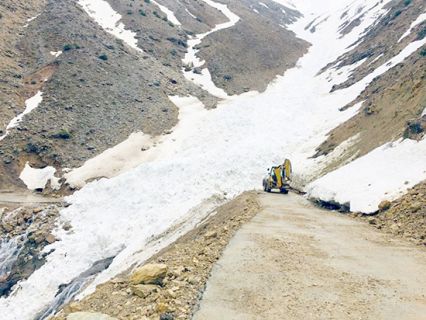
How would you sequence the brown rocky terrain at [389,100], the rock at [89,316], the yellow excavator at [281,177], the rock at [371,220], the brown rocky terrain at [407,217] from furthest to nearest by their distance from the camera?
the yellow excavator at [281,177] → the brown rocky terrain at [389,100] → the rock at [371,220] → the brown rocky terrain at [407,217] → the rock at [89,316]

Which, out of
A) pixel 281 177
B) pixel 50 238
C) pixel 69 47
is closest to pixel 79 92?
pixel 69 47

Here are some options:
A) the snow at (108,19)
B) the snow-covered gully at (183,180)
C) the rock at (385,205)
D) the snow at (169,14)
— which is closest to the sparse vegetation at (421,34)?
the snow-covered gully at (183,180)

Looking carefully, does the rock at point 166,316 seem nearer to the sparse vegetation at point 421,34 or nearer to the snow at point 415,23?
the sparse vegetation at point 421,34

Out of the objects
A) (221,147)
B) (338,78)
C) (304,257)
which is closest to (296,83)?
(338,78)

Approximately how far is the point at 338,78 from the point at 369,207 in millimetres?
49467

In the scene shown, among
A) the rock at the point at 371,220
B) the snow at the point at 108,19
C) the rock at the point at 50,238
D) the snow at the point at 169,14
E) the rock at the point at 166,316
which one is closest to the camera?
the rock at the point at 166,316

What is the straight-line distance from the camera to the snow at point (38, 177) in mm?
40156

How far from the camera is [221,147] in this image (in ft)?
143

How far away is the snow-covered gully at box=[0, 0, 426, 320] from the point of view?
24.3m

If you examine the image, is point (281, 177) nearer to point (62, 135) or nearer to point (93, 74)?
point (62, 135)

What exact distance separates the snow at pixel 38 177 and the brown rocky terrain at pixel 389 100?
24659 millimetres

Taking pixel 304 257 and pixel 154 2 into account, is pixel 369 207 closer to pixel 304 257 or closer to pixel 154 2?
pixel 304 257

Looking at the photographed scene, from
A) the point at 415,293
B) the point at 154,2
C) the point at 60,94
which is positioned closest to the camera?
the point at 415,293

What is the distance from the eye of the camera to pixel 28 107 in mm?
48844
